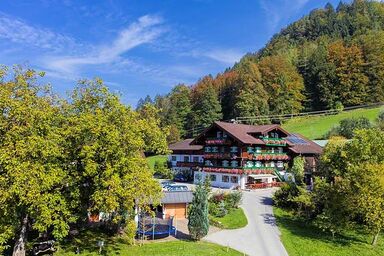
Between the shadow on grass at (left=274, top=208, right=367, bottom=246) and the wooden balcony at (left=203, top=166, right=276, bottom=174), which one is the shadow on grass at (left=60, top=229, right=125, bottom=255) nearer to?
the shadow on grass at (left=274, top=208, right=367, bottom=246)

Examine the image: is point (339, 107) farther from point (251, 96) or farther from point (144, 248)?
point (144, 248)

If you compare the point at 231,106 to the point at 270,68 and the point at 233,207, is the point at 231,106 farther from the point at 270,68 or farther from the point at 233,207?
the point at 233,207

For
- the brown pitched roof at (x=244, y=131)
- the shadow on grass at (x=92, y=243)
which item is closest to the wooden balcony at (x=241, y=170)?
the brown pitched roof at (x=244, y=131)

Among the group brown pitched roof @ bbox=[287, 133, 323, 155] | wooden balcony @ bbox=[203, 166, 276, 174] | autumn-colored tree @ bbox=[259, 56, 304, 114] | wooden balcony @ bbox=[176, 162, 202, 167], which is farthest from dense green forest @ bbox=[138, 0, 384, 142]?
wooden balcony @ bbox=[203, 166, 276, 174]

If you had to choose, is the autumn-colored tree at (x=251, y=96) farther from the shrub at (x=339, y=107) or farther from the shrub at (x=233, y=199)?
the shrub at (x=233, y=199)

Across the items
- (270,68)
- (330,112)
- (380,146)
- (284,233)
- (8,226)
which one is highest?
(270,68)

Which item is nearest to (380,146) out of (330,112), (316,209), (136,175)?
(316,209)

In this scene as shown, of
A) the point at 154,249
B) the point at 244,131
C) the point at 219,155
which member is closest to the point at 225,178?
the point at 219,155
